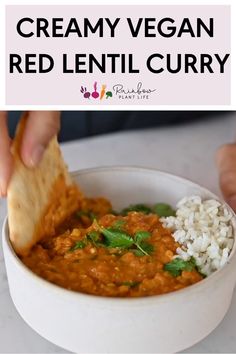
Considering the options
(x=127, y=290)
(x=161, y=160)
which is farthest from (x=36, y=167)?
(x=161, y=160)

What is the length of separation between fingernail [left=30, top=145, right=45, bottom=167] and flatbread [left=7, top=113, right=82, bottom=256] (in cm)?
2

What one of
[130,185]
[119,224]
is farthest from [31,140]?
[130,185]

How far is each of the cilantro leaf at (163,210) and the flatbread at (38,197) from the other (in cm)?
17

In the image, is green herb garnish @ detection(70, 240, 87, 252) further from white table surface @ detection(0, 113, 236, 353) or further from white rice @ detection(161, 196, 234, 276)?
white table surface @ detection(0, 113, 236, 353)

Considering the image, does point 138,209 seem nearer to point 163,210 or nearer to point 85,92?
point 163,210

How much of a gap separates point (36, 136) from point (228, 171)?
0.60m

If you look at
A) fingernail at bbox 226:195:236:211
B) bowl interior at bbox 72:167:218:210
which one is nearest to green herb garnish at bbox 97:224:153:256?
bowl interior at bbox 72:167:218:210

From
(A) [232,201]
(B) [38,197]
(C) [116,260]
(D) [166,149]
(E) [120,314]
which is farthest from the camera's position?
(D) [166,149]

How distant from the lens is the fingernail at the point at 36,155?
1.18 m

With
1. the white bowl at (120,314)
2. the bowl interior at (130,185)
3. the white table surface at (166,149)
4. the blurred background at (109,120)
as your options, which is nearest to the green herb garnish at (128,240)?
the white bowl at (120,314)

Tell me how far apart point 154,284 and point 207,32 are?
0.81 m

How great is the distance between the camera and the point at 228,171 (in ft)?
5.23

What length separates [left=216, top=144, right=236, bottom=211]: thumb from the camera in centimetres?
153

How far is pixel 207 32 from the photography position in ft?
5.32
